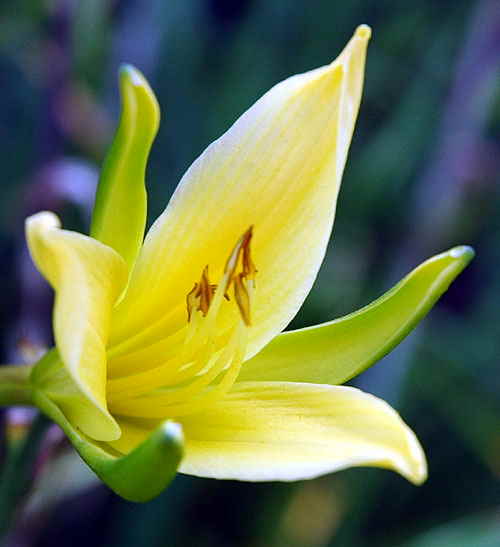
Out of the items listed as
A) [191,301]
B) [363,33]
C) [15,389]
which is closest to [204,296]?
[191,301]

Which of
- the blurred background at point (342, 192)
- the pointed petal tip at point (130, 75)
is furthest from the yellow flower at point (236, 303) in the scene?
the blurred background at point (342, 192)

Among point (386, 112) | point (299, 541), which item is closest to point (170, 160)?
point (386, 112)

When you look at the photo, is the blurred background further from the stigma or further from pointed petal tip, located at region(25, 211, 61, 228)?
pointed petal tip, located at region(25, 211, 61, 228)

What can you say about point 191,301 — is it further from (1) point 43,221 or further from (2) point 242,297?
(1) point 43,221

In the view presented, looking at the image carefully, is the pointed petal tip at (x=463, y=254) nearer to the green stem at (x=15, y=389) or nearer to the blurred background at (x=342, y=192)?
the green stem at (x=15, y=389)

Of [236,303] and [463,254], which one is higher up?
[463,254]

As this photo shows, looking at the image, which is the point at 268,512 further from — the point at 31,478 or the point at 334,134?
the point at 334,134
